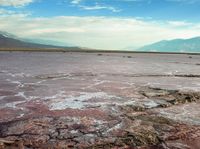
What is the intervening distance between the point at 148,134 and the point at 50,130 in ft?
14.7

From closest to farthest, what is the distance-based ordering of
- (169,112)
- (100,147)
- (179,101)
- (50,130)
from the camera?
(100,147) < (50,130) < (169,112) < (179,101)

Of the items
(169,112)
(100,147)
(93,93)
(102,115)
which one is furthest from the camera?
(93,93)

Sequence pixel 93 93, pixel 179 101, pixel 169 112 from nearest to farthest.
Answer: pixel 169 112 → pixel 179 101 → pixel 93 93

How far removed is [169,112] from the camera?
17.8 metres

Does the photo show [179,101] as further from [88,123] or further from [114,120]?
[88,123]

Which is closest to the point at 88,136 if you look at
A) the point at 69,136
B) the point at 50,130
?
the point at 69,136

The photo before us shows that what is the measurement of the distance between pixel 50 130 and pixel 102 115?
4104 mm

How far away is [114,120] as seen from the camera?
15.6 metres

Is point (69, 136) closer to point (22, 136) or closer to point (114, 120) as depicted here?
point (22, 136)

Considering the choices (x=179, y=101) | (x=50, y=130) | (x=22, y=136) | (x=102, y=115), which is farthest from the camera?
(x=179, y=101)

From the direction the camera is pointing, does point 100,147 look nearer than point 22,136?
Yes

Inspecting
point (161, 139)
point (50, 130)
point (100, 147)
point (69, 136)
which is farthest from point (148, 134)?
point (50, 130)

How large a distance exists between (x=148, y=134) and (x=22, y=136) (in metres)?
5.56

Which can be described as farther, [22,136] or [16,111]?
[16,111]
